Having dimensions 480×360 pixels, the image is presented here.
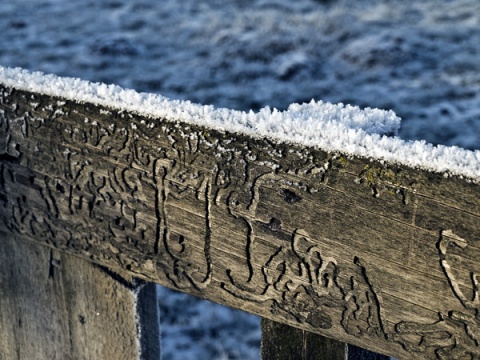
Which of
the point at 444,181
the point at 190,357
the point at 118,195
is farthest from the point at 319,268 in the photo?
the point at 190,357

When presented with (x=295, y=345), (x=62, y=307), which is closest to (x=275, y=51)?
(x=62, y=307)

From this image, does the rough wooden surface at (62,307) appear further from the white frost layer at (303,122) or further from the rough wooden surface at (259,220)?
the white frost layer at (303,122)

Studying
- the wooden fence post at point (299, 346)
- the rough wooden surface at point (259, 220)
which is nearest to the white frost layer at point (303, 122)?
the rough wooden surface at point (259, 220)

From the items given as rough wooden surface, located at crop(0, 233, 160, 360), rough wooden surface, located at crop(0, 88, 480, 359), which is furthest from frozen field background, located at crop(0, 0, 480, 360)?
rough wooden surface, located at crop(0, 88, 480, 359)

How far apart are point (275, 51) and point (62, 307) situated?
167 inches

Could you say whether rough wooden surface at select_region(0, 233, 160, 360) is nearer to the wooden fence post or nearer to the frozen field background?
the wooden fence post

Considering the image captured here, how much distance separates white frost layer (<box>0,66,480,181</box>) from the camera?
0.88 meters

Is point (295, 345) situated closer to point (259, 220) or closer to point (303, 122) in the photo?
point (259, 220)

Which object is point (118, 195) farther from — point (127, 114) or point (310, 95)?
point (310, 95)

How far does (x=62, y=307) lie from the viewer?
1.43 metres

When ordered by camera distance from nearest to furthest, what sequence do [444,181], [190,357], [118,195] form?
[444,181] → [118,195] → [190,357]

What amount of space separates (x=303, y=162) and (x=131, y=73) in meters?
4.30

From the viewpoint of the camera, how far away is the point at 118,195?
3.88 ft

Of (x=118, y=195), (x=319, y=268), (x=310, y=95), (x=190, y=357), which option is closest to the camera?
(x=319, y=268)
